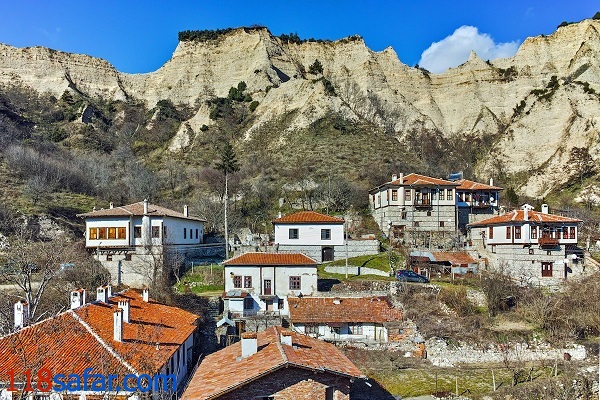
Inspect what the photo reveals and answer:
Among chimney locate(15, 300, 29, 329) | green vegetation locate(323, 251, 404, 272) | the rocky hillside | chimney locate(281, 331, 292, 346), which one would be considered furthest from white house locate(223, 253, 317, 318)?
the rocky hillside

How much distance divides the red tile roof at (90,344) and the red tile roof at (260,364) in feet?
5.48

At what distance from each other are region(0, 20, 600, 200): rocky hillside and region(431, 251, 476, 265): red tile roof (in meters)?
24.4

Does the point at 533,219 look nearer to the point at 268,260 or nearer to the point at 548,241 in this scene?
the point at 548,241

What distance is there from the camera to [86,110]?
8981 cm

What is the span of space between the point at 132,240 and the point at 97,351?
22439 millimetres

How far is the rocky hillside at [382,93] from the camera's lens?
7544 cm

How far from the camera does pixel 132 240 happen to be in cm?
3741

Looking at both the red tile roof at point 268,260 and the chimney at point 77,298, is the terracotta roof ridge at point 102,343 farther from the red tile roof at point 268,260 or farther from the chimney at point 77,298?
the red tile roof at point 268,260

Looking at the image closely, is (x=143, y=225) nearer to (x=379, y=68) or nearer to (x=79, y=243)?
(x=79, y=243)

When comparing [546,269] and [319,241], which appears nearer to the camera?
[546,269]

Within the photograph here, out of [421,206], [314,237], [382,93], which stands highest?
[382,93]

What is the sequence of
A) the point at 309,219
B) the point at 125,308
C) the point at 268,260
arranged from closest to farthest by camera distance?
1. the point at 125,308
2. the point at 268,260
3. the point at 309,219

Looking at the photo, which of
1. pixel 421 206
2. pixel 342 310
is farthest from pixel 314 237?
pixel 342 310

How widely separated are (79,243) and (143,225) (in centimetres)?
598
